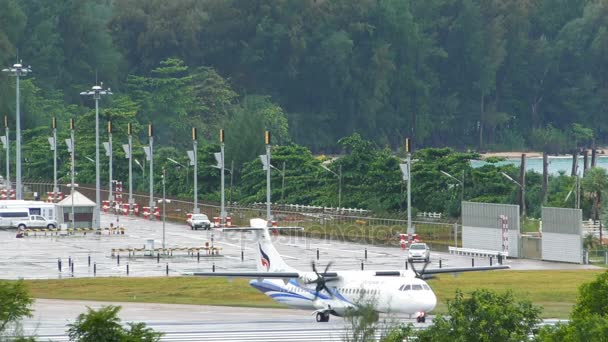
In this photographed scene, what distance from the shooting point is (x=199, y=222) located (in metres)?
110

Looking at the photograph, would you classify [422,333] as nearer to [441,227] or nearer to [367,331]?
[367,331]

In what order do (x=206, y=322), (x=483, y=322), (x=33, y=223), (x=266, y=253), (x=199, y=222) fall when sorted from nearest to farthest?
(x=483, y=322)
(x=206, y=322)
(x=266, y=253)
(x=199, y=222)
(x=33, y=223)

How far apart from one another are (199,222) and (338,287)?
167 ft

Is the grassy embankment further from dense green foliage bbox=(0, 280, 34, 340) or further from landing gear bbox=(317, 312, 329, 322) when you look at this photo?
dense green foliage bbox=(0, 280, 34, 340)

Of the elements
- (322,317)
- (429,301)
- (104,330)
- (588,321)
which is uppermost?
(588,321)

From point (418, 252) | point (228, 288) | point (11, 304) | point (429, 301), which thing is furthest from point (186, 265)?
point (11, 304)

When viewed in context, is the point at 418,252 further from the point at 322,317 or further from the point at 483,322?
the point at 483,322

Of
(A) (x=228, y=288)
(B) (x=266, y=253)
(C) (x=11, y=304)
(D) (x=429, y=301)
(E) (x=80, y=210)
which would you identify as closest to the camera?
(C) (x=11, y=304)

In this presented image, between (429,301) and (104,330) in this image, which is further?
(429,301)

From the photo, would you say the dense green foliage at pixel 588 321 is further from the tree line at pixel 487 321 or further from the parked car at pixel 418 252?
the parked car at pixel 418 252

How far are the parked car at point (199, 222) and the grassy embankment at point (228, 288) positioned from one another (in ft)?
98.2

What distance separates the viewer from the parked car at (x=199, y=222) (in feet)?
361

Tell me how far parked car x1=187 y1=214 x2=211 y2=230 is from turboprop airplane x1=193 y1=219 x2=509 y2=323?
1768 inches

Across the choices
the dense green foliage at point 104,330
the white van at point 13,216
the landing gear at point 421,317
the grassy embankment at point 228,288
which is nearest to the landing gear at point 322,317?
the landing gear at point 421,317
